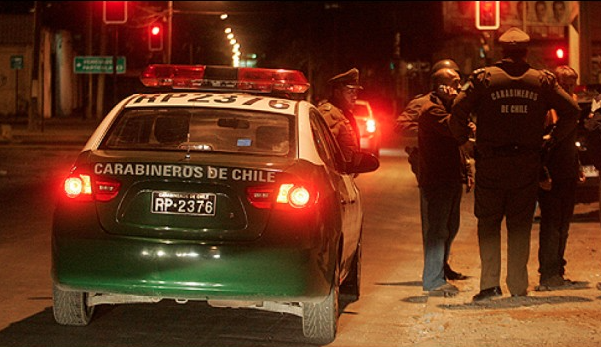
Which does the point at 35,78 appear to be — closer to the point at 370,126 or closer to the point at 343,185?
the point at 370,126

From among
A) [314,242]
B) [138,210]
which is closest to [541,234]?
[314,242]

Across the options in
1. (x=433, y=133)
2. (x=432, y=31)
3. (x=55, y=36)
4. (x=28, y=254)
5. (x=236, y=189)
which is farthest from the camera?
(x=432, y=31)

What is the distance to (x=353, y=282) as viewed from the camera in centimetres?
909

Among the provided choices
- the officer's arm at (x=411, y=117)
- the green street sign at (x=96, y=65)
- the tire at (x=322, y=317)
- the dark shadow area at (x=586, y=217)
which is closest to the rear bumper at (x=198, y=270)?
the tire at (x=322, y=317)

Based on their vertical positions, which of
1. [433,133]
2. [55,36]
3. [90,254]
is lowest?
[90,254]

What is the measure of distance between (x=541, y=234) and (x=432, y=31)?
66.2 metres

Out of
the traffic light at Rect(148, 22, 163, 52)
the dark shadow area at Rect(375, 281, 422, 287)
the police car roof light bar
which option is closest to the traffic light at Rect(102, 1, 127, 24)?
the traffic light at Rect(148, 22, 163, 52)

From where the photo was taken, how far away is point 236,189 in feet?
22.5

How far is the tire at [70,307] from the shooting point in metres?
7.43

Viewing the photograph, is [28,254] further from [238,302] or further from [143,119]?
[238,302]

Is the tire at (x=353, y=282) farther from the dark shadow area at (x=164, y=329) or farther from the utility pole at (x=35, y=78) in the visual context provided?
the utility pole at (x=35, y=78)

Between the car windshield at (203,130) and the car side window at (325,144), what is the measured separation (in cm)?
29

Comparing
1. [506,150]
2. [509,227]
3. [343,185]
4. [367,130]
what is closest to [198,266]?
[343,185]

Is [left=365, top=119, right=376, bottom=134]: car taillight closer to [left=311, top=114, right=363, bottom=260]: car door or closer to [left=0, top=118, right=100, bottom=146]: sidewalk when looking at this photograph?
[left=0, top=118, right=100, bottom=146]: sidewalk
